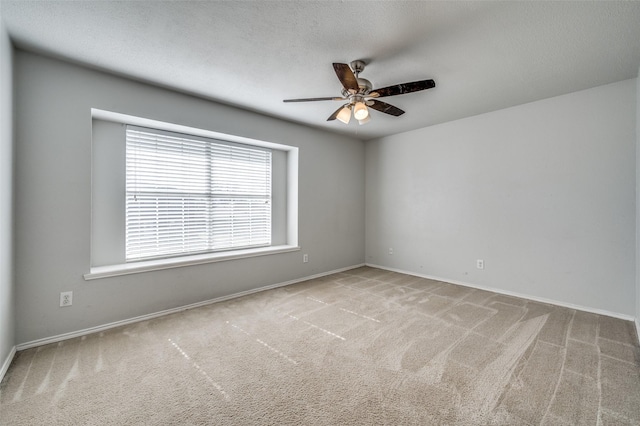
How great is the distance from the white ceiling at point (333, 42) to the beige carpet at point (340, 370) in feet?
7.95

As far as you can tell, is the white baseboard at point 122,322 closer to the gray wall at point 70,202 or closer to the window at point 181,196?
the gray wall at point 70,202

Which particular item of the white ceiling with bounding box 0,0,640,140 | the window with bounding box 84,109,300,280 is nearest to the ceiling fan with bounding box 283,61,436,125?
the white ceiling with bounding box 0,0,640,140

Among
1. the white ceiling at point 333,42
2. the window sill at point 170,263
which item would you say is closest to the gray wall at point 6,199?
the white ceiling at point 333,42

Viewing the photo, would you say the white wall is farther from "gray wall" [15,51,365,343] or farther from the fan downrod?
"gray wall" [15,51,365,343]

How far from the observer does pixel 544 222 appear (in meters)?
3.29

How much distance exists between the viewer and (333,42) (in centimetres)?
211

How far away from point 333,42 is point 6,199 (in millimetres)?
2679

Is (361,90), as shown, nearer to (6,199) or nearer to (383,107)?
(383,107)

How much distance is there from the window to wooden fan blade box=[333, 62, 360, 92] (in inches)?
73.7

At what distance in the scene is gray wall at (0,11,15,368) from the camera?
1879 millimetres

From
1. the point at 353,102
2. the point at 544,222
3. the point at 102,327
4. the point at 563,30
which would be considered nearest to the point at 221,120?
the point at 353,102

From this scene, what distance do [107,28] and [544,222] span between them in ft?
15.3

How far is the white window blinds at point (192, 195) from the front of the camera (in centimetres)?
303

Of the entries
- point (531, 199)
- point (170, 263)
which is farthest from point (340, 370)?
point (531, 199)
